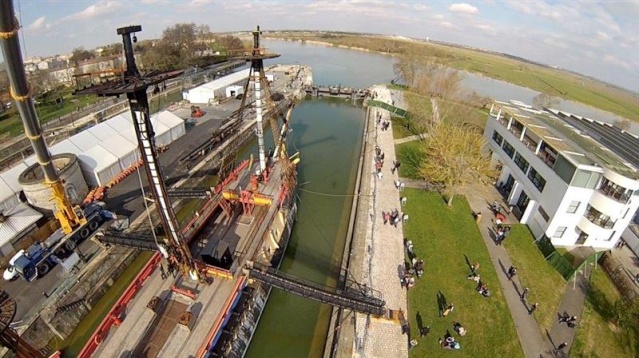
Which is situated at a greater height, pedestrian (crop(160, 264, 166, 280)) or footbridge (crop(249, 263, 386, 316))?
footbridge (crop(249, 263, 386, 316))

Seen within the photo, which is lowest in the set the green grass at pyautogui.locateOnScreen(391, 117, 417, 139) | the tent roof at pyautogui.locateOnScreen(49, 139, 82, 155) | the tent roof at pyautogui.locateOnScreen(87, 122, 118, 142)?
the tent roof at pyautogui.locateOnScreen(49, 139, 82, 155)

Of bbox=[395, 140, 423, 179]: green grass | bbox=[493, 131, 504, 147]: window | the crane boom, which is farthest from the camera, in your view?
bbox=[395, 140, 423, 179]: green grass

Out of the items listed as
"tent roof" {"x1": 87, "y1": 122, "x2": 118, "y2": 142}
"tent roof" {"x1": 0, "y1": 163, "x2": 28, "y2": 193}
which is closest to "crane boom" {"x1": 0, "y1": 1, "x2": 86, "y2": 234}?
"tent roof" {"x1": 0, "y1": 163, "x2": 28, "y2": 193}

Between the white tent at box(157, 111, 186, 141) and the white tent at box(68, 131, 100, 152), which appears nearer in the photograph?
the white tent at box(68, 131, 100, 152)

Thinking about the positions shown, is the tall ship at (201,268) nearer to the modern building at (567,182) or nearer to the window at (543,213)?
the window at (543,213)

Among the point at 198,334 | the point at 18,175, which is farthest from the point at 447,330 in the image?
the point at 18,175

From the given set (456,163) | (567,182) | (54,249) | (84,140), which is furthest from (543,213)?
(84,140)

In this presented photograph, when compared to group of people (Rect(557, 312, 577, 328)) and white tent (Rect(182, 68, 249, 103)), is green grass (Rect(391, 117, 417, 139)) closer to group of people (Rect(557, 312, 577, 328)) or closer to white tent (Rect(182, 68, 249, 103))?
group of people (Rect(557, 312, 577, 328))

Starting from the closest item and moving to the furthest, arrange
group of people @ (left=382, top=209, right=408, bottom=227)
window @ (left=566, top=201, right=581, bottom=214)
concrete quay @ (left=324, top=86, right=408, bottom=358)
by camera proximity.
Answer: concrete quay @ (left=324, top=86, right=408, bottom=358), window @ (left=566, top=201, right=581, bottom=214), group of people @ (left=382, top=209, right=408, bottom=227)
